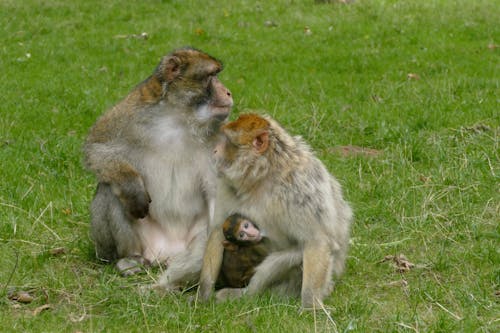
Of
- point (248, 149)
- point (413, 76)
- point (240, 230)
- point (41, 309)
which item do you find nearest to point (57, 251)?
point (41, 309)

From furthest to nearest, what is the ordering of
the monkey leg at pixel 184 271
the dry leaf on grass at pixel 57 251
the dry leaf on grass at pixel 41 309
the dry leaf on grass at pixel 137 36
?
the dry leaf on grass at pixel 137 36, the dry leaf on grass at pixel 57 251, the monkey leg at pixel 184 271, the dry leaf on grass at pixel 41 309

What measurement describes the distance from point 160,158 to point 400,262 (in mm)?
1628

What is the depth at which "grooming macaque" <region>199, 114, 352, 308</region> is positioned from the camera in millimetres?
4523

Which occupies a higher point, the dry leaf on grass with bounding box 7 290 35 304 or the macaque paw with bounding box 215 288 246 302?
the macaque paw with bounding box 215 288 246 302

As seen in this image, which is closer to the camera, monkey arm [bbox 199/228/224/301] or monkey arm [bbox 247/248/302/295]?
monkey arm [bbox 247/248/302/295]

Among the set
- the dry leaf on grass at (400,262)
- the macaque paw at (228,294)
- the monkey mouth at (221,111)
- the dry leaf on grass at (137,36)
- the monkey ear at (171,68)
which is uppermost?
the monkey ear at (171,68)

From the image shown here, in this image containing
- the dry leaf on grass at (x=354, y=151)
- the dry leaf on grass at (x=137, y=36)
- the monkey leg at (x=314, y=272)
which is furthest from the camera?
the dry leaf on grass at (x=137, y=36)

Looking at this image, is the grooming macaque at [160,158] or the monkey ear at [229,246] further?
the grooming macaque at [160,158]

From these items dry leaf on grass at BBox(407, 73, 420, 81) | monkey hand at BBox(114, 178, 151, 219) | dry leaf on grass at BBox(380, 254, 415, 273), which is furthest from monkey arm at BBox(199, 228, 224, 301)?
dry leaf on grass at BBox(407, 73, 420, 81)

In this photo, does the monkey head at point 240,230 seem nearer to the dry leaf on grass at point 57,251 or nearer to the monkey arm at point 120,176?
the monkey arm at point 120,176

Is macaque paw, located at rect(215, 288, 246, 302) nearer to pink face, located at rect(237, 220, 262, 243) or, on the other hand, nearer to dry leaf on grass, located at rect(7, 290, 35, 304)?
pink face, located at rect(237, 220, 262, 243)

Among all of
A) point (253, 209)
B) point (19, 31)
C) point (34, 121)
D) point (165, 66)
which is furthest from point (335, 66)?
point (253, 209)

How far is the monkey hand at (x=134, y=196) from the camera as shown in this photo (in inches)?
207

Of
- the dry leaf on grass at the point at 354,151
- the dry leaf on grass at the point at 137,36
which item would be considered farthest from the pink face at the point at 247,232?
the dry leaf on grass at the point at 137,36
